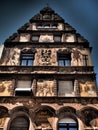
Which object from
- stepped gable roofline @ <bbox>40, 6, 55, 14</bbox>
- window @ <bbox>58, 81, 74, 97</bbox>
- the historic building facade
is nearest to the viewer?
the historic building facade

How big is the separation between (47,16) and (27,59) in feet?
18.0

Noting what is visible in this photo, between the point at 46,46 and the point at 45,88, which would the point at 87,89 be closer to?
the point at 45,88

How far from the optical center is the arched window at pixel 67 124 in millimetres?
11375

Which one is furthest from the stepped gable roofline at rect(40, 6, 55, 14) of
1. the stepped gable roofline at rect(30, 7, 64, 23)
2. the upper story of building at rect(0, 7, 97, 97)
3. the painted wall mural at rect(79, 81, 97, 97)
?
the painted wall mural at rect(79, 81, 97, 97)

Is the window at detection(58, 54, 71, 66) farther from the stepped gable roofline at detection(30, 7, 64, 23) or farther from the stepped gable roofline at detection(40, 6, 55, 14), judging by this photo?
the stepped gable roofline at detection(40, 6, 55, 14)

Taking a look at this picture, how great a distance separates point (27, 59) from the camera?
1497cm

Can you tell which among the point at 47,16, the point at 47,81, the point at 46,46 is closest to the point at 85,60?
the point at 46,46

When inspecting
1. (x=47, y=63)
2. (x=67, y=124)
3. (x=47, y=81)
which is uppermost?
(x=47, y=63)

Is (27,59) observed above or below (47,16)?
below

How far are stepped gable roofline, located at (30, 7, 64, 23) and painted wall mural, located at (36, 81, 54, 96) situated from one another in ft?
21.6

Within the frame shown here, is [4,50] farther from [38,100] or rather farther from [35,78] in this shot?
[38,100]

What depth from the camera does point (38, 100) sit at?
484 inches

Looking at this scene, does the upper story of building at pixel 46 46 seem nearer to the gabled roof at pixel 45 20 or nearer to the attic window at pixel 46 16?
the gabled roof at pixel 45 20

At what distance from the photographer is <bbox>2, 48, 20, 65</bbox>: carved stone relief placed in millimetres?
14461
